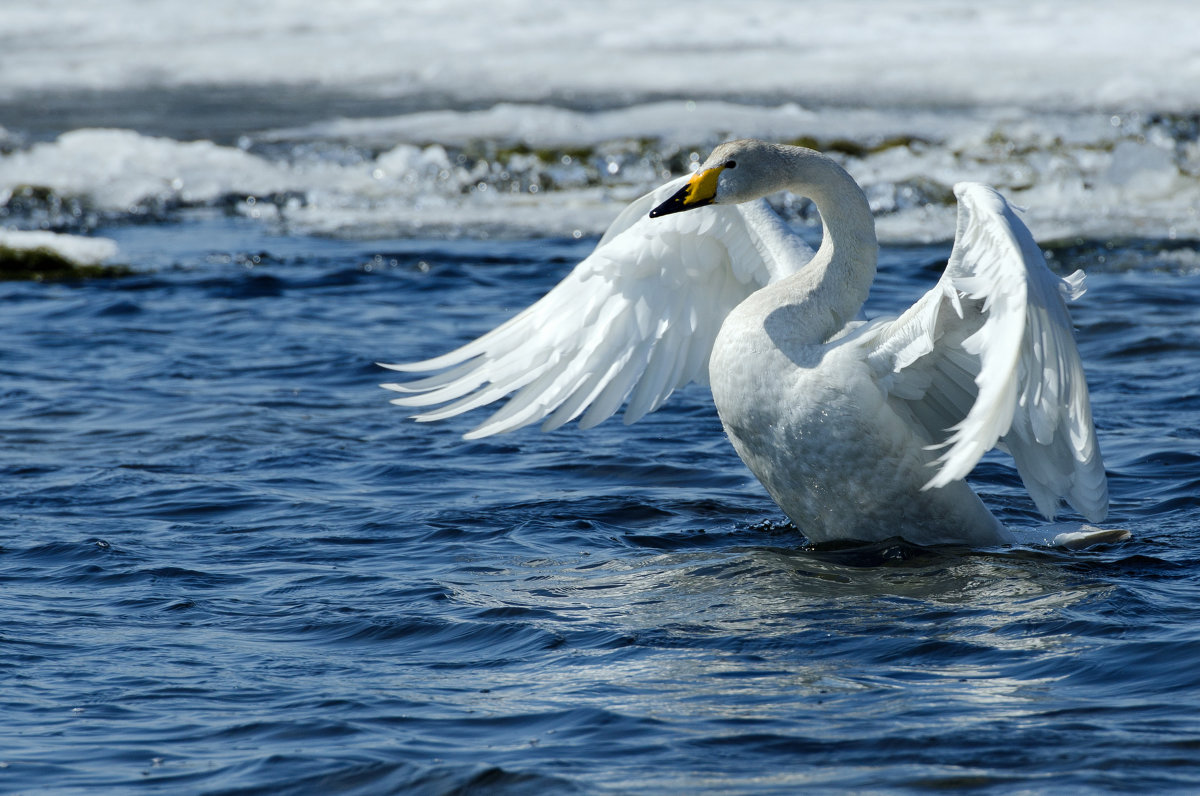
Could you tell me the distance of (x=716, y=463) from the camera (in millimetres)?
7727

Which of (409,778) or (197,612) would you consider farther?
(197,612)

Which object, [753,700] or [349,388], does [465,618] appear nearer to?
[753,700]

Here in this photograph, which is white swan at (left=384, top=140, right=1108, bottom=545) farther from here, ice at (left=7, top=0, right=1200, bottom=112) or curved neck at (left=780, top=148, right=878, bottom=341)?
ice at (left=7, top=0, right=1200, bottom=112)

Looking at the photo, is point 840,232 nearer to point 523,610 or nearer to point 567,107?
point 523,610

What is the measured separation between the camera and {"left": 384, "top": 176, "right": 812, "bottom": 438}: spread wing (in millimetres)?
6543

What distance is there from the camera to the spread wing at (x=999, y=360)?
4.55m

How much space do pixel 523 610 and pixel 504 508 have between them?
4.90 ft

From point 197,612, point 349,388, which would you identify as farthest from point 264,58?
point 197,612

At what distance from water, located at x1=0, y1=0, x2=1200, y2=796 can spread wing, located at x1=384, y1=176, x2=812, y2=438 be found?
21.9 inches

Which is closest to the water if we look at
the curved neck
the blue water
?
the blue water

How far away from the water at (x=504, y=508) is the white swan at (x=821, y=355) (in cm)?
39

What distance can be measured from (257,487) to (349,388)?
79.1 inches

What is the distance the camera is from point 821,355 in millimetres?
5598

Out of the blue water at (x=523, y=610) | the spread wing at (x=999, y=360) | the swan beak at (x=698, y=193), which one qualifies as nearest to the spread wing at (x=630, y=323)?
the blue water at (x=523, y=610)
